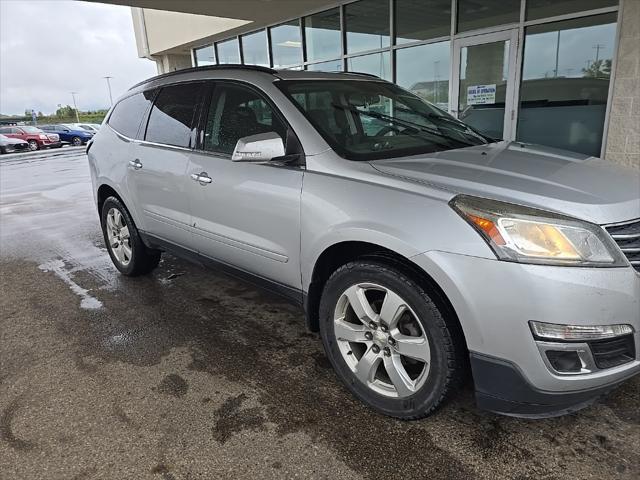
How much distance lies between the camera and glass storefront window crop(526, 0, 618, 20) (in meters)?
6.16

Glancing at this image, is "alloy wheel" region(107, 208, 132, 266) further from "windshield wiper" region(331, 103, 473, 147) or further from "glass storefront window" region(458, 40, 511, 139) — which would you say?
"glass storefront window" region(458, 40, 511, 139)

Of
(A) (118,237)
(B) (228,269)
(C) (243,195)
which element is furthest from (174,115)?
(A) (118,237)

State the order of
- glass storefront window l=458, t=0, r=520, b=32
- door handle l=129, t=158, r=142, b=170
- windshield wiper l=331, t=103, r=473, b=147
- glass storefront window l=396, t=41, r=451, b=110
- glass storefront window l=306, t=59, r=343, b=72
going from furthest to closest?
glass storefront window l=306, t=59, r=343, b=72 < glass storefront window l=396, t=41, r=451, b=110 < glass storefront window l=458, t=0, r=520, b=32 < door handle l=129, t=158, r=142, b=170 < windshield wiper l=331, t=103, r=473, b=147

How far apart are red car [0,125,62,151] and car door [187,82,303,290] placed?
3035cm

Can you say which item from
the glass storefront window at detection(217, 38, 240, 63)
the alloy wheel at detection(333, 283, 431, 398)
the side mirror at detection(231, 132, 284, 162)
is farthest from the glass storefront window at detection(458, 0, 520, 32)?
the glass storefront window at detection(217, 38, 240, 63)

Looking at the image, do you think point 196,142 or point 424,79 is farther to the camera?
point 424,79

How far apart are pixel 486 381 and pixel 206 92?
8.52 feet

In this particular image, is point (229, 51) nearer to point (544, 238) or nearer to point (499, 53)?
point (499, 53)

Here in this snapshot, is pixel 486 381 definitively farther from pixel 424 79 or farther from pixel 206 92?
pixel 424 79

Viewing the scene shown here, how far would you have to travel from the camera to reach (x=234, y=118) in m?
3.24

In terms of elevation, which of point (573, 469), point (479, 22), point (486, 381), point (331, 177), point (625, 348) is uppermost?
point (479, 22)

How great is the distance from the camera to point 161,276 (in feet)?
15.6

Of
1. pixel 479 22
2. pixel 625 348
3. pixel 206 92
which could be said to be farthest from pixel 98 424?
pixel 479 22

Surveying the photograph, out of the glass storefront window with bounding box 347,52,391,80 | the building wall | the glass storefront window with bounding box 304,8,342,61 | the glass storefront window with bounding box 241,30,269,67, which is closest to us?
the building wall
